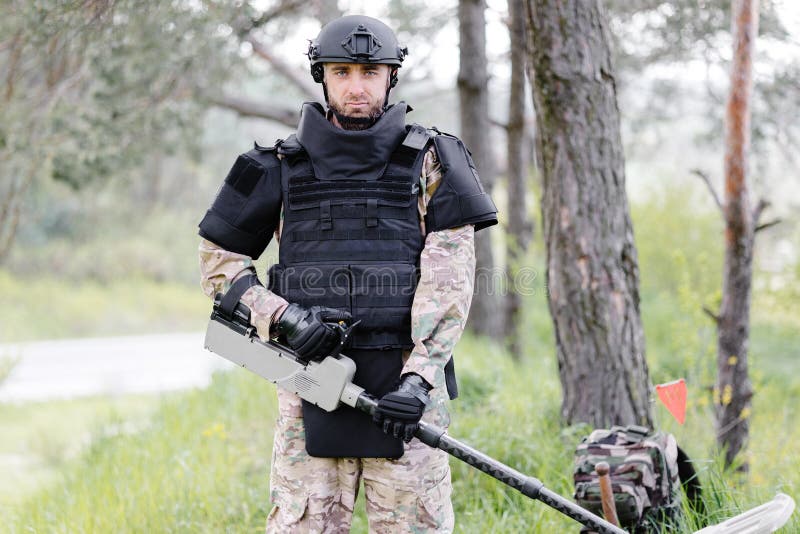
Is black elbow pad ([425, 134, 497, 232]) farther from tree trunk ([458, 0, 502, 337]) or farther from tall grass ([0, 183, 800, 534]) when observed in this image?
tree trunk ([458, 0, 502, 337])

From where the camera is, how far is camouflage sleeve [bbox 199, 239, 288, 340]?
2.34 metres

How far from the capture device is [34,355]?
10.5 meters

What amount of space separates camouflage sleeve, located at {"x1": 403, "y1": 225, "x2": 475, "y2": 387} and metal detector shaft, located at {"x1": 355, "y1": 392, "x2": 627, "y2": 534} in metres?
0.15

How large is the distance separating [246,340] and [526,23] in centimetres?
208

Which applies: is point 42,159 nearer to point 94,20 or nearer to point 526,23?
point 94,20

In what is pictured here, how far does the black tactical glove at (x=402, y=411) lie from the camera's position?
2.15m

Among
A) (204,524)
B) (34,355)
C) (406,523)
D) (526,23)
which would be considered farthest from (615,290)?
(34,355)

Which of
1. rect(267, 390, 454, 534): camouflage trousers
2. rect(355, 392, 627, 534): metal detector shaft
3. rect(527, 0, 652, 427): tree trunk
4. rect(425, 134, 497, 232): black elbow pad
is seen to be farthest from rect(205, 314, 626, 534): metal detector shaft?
rect(527, 0, 652, 427): tree trunk

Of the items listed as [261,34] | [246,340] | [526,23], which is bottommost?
[246,340]

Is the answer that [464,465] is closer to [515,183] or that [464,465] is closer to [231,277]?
[231,277]

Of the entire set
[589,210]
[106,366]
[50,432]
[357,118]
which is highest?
[357,118]

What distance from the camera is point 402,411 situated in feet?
7.05

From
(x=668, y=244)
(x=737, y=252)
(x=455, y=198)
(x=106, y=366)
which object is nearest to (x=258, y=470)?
(x=455, y=198)

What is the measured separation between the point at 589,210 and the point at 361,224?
1.52 metres
